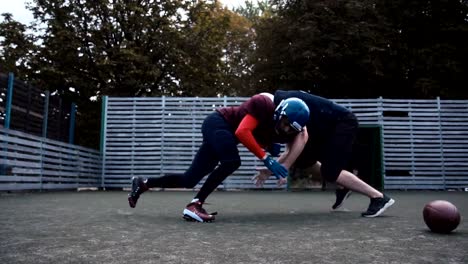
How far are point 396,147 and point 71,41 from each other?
1370 centimetres

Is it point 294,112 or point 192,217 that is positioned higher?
point 294,112

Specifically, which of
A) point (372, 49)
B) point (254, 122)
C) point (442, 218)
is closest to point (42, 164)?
point (254, 122)

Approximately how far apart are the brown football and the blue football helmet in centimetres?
140

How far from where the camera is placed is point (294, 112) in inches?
168

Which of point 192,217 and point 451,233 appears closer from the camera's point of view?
point 451,233

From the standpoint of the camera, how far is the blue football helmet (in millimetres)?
4262

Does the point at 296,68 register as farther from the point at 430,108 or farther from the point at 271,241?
the point at 271,241

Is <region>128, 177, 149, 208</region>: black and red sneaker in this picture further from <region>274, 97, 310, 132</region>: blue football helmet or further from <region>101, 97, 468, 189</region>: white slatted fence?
<region>101, 97, 468, 189</region>: white slatted fence

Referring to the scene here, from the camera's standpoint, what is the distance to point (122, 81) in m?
18.4

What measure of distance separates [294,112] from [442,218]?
1.61m

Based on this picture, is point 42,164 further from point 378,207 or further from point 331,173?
point 378,207

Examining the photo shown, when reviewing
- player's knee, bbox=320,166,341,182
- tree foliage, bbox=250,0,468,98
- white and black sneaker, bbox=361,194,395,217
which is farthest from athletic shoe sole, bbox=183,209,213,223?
tree foliage, bbox=250,0,468,98

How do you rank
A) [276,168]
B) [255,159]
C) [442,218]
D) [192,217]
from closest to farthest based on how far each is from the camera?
[442,218], [276,168], [192,217], [255,159]

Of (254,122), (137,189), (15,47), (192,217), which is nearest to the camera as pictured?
(254,122)
